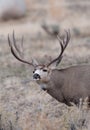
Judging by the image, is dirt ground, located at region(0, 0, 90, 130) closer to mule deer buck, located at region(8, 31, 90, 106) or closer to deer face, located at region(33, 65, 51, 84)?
mule deer buck, located at region(8, 31, 90, 106)

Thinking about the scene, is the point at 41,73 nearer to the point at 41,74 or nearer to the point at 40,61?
the point at 41,74

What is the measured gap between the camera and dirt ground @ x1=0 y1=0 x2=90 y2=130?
10562 millimetres

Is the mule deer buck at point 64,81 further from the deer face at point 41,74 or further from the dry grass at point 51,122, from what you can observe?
the dry grass at point 51,122

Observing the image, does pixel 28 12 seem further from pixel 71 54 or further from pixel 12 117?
pixel 12 117

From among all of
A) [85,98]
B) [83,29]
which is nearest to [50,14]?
[83,29]

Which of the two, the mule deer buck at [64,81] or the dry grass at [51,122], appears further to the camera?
the mule deer buck at [64,81]

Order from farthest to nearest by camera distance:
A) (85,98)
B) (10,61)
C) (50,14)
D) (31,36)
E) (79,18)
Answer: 1. (50,14)
2. (79,18)
3. (31,36)
4. (10,61)
5. (85,98)

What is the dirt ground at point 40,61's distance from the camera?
34.7ft

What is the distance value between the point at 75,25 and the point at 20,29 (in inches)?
98.9

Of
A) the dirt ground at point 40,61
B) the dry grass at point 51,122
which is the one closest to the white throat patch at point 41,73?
the dirt ground at point 40,61

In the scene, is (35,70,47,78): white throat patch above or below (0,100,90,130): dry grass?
above

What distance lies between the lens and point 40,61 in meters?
17.4

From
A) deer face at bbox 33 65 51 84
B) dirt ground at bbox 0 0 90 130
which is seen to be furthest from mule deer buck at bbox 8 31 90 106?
dirt ground at bbox 0 0 90 130

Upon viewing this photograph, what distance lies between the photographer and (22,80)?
1517 centimetres
